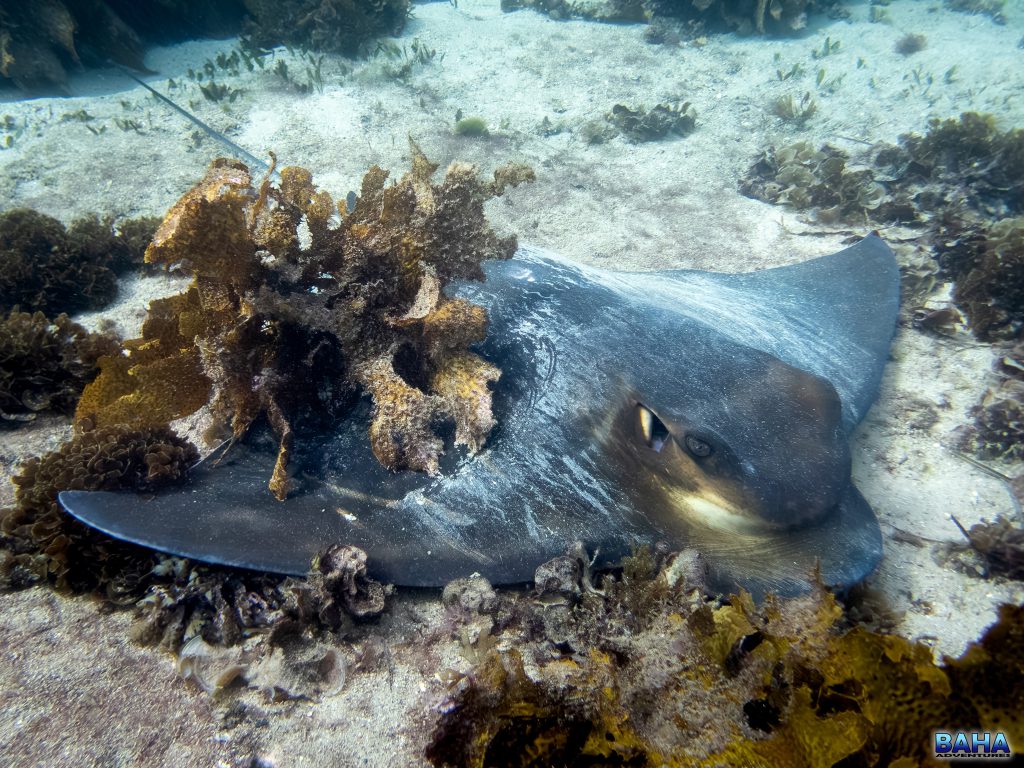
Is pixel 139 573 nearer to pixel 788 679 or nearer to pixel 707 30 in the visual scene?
pixel 788 679

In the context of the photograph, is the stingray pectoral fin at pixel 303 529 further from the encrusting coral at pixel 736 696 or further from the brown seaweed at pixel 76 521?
the encrusting coral at pixel 736 696

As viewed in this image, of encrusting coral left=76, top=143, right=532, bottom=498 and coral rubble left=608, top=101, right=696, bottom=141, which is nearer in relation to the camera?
encrusting coral left=76, top=143, right=532, bottom=498

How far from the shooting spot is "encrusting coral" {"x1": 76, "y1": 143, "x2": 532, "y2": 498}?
3.19 m

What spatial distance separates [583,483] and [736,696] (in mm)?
1363

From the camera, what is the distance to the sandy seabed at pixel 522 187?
7.76ft

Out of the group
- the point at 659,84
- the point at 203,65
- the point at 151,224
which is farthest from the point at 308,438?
the point at 203,65

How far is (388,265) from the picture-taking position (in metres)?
3.48

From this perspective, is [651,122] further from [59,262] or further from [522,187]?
[59,262]

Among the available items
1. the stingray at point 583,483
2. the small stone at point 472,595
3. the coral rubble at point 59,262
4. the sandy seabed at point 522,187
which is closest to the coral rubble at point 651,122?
the sandy seabed at point 522,187

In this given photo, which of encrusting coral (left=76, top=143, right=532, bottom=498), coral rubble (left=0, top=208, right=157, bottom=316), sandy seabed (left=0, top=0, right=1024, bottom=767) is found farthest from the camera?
coral rubble (left=0, top=208, right=157, bottom=316)

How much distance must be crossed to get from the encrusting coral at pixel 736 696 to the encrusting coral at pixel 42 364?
4.12 meters

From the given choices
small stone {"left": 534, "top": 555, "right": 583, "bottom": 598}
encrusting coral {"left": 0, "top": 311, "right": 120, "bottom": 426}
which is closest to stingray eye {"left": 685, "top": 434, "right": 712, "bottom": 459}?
small stone {"left": 534, "top": 555, "right": 583, "bottom": 598}

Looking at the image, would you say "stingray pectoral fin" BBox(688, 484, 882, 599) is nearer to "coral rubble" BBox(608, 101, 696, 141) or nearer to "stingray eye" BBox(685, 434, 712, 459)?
"stingray eye" BBox(685, 434, 712, 459)

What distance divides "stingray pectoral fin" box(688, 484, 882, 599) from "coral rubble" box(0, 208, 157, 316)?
23.5 feet
